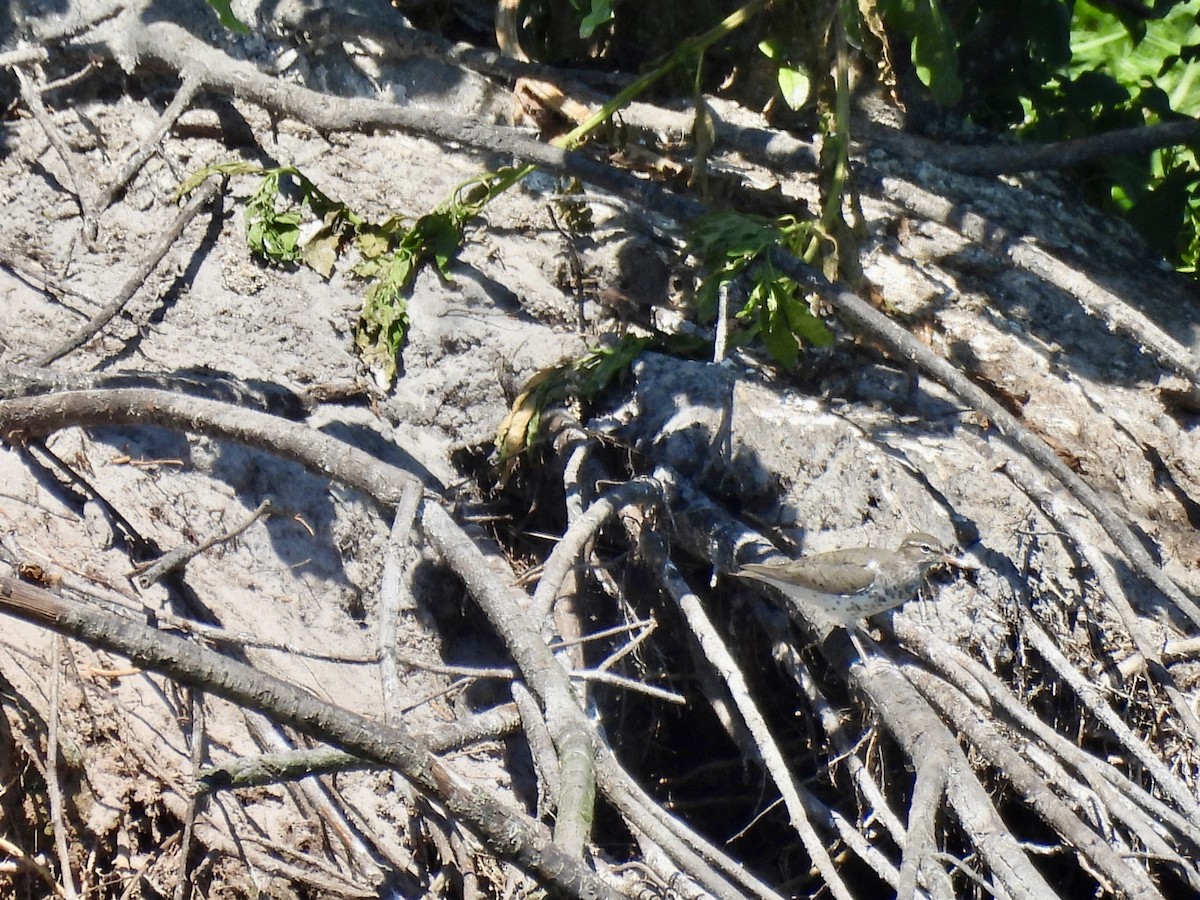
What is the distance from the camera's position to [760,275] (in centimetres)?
334

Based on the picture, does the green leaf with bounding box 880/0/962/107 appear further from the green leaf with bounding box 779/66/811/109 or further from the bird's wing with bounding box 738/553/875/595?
the bird's wing with bounding box 738/553/875/595

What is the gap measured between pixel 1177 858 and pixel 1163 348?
1.37 meters

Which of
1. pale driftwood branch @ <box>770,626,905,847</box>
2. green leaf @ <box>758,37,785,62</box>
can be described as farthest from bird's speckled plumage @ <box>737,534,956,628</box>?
green leaf @ <box>758,37,785,62</box>

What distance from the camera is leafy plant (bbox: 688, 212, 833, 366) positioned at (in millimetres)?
3344

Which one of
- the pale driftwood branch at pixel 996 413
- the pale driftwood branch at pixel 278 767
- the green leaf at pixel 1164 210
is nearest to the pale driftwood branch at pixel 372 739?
the pale driftwood branch at pixel 278 767

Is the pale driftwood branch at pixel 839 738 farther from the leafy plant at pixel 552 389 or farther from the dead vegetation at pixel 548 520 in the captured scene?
the leafy plant at pixel 552 389

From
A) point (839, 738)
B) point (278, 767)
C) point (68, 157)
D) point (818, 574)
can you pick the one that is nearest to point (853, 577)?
point (818, 574)

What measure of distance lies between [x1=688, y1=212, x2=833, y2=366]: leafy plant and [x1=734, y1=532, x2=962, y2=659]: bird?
67 centimetres

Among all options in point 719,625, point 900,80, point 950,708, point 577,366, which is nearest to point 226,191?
point 577,366

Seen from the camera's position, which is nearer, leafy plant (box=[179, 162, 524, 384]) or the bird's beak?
the bird's beak

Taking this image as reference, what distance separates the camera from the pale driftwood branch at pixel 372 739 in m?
1.80

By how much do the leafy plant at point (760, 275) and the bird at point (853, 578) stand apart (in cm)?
67

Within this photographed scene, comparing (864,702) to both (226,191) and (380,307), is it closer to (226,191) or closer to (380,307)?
(380,307)

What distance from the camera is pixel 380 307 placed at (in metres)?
3.77
